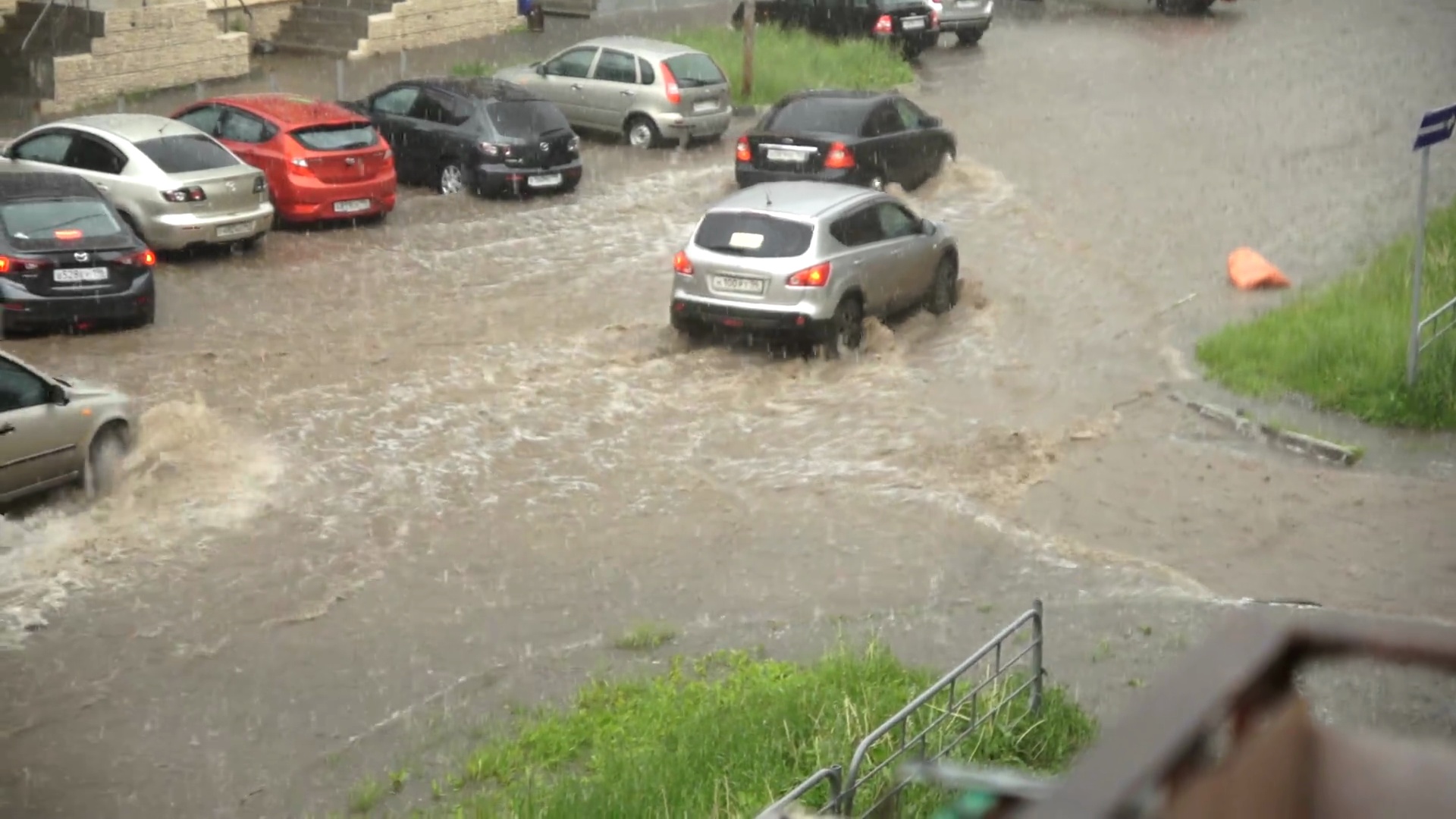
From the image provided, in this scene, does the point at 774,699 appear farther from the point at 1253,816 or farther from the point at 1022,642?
the point at 1253,816

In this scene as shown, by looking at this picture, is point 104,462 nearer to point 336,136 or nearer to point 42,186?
point 42,186

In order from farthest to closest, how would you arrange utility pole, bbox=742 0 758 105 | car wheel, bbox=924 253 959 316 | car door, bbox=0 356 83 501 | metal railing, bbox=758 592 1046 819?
utility pole, bbox=742 0 758 105 → car wheel, bbox=924 253 959 316 → car door, bbox=0 356 83 501 → metal railing, bbox=758 592 1046 819

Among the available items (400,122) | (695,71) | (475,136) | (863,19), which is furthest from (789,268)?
(863,19)

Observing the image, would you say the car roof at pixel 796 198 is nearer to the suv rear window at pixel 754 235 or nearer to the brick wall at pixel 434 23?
the suv rear window at pixel 754 235

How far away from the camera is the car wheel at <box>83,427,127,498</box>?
12750mm

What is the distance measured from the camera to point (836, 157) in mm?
21281

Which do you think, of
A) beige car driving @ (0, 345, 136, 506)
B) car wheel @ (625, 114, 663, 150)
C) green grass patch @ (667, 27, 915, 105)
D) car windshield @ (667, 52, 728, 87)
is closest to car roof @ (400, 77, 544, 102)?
car wheel @ (625, 114, 663, 150)

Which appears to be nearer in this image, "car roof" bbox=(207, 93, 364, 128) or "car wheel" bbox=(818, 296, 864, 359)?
"car wheel" bbox=(818, 296, 864, 359)

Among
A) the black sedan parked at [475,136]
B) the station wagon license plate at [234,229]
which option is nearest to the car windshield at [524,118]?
the black sedan parked at [475,136]

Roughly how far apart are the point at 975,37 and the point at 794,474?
872 inches

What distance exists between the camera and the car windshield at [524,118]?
22.4 meters

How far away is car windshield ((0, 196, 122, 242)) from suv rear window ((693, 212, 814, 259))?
17.2 ft

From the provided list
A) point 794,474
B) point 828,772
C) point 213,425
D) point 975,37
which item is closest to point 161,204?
point 213,425

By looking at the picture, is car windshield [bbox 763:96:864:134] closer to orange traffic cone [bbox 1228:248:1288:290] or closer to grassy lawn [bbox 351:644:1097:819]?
orange traffic cone [bbox 1228:248:1288:290]
